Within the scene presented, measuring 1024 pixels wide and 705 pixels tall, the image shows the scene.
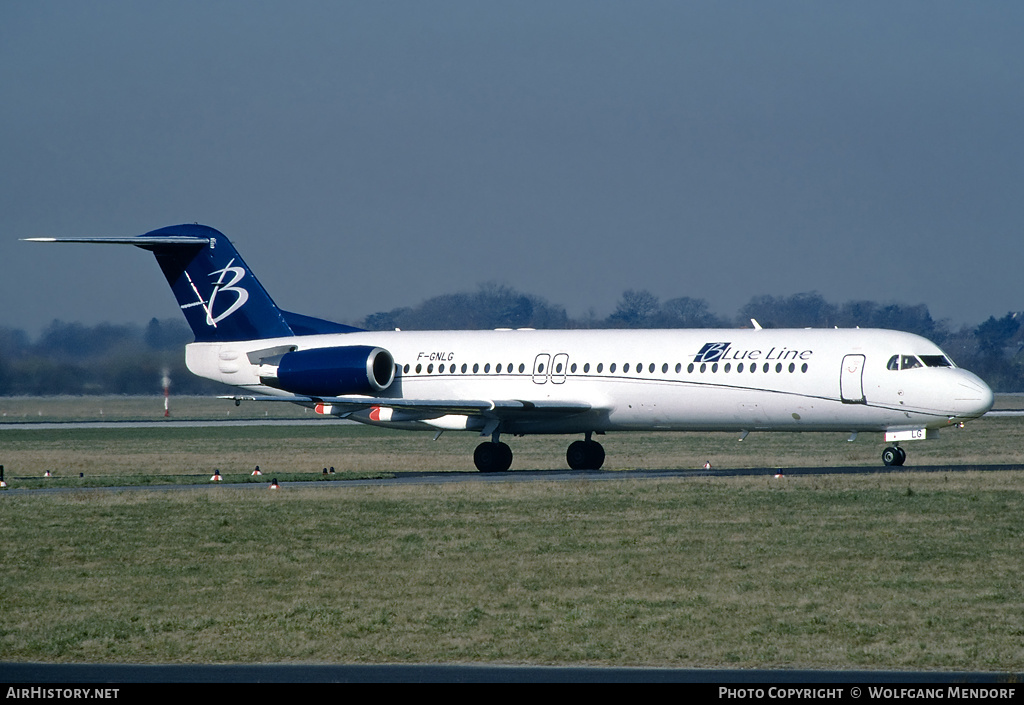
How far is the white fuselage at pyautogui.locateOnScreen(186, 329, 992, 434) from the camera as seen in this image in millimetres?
32250

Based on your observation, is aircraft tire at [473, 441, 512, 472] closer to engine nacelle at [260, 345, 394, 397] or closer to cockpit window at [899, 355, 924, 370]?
engine nacelle at [260, 345, 394, 397]

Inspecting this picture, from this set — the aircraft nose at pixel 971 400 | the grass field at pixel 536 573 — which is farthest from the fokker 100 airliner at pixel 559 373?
the grass field at pixel 536 573

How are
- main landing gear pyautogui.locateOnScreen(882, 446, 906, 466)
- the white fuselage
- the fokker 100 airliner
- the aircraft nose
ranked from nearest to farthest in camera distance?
the aircraft nose, the white fuselage, the fokker 100 airliner, main landing gear pyautogui.locateOnScreen(882, 446, 906, 466)

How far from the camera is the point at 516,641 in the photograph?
13688mm

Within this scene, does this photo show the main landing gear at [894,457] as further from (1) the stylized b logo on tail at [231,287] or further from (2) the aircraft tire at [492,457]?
(1) the stylized b logo on tail at [231,287]

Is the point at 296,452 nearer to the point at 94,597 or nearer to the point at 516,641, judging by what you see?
the point at 94,597

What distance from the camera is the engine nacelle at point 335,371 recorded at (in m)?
37.4

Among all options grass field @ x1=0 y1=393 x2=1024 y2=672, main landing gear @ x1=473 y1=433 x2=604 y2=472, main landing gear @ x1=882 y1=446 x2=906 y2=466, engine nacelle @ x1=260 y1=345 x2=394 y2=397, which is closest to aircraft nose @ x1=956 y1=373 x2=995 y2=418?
main landing gear @ x1=882 y1=446 x2=906 y2=466

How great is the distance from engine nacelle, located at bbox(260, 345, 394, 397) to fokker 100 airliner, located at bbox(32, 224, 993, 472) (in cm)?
4

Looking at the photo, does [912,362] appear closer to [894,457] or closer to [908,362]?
[908,362]

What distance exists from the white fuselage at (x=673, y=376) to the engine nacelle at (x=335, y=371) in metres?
0.89

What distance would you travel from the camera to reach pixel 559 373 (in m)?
36.4

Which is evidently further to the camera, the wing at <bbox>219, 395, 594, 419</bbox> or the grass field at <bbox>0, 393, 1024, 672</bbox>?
the wing at <bbox>219, 395, 594, 419</bbox>

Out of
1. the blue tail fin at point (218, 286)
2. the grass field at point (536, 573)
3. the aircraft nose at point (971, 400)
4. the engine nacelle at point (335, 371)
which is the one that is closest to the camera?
the grass field at point (536, 573)
